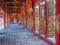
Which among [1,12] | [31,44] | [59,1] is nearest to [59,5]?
[59,1]

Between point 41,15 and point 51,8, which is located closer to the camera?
point 51,8

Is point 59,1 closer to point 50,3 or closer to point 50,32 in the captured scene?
point 50,3

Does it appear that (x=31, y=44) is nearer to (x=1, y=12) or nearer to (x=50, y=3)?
(x=50, y=3)

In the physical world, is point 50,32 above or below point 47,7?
below

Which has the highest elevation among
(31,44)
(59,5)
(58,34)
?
(59,5)

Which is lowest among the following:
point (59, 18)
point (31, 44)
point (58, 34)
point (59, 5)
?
point (31, 44)

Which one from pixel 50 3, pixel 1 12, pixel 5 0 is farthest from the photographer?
pixel 1 12

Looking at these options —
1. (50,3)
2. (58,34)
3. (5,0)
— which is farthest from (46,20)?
(5,0)

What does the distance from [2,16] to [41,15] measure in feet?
63.7

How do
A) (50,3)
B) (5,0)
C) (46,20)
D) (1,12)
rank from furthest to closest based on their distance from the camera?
(1,12) < (5,0) < (46,20) < (50,3)

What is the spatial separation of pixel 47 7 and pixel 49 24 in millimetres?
1085


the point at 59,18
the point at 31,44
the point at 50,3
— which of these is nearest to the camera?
the point at 59,18

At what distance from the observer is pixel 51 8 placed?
36.8 ft

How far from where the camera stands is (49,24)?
11.7 m
